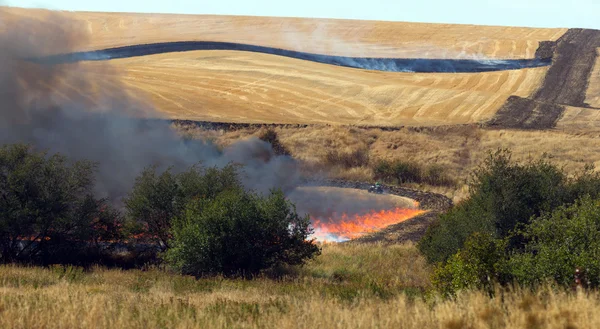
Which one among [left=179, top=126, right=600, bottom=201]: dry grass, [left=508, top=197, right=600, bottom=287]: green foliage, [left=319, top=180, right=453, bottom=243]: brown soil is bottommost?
[left=319, top=180, right=453, bottom=243]: brown soil

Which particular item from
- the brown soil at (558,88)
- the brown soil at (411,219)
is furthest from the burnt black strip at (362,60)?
the brown soil at (411,219)

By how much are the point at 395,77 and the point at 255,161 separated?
33795mm

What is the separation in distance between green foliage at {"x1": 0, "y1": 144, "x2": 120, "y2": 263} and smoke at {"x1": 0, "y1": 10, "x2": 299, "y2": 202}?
10961 millimetres

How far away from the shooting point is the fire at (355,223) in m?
35.3

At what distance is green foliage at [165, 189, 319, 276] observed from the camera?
1983 cm

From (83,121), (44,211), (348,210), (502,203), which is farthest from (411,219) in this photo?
(44,211)

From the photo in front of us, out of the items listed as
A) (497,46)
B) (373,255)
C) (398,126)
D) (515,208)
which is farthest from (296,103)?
(515,208)

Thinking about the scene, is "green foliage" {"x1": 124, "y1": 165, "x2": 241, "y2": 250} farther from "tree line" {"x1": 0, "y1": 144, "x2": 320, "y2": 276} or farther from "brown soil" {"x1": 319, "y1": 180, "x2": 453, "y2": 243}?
"brown soil" {"x1": 319, "y1": 180, "x2": 453, "y2": 243}

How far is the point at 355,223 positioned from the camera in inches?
1500

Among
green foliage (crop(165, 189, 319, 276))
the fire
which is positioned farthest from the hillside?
green foliage (crop(165, 189, 319, 276))

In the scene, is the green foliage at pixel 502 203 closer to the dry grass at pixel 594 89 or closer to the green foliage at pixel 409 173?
the green foliage at pixel 409 173

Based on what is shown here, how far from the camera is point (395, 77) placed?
78688mm

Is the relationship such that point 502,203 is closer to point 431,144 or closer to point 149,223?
point 149,223

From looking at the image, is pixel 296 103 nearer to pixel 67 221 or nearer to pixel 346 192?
pixel 346 192
